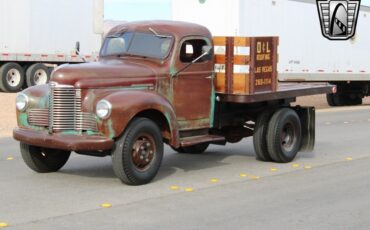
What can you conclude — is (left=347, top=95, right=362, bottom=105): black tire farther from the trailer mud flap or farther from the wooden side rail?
the wooden side rail

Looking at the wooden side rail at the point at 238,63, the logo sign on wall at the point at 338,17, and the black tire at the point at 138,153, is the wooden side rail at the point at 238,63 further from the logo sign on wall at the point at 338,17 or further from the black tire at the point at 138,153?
the logo sign on wall at the point at 338,17

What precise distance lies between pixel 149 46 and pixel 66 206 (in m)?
2.85

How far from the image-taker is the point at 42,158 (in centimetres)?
851

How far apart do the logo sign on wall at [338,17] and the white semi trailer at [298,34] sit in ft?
0.83

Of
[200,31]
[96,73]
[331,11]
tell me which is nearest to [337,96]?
[331,11]

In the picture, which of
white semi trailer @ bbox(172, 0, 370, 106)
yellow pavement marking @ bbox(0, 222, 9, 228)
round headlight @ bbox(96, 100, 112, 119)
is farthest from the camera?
white semi trailer @ bbox(172, 0, 370, 106)

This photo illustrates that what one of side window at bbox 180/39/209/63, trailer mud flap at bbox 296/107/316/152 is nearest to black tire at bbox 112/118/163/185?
side window at bbox 180/39/209/63

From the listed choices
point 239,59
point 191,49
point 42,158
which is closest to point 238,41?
point 239,59

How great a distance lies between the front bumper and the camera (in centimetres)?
732

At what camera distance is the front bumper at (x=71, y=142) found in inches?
288

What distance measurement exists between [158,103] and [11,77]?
17731mm

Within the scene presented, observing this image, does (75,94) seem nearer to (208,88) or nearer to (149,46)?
(149,46)

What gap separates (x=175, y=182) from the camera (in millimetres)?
8117

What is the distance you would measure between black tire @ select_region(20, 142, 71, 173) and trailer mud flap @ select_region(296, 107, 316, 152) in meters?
3.99
